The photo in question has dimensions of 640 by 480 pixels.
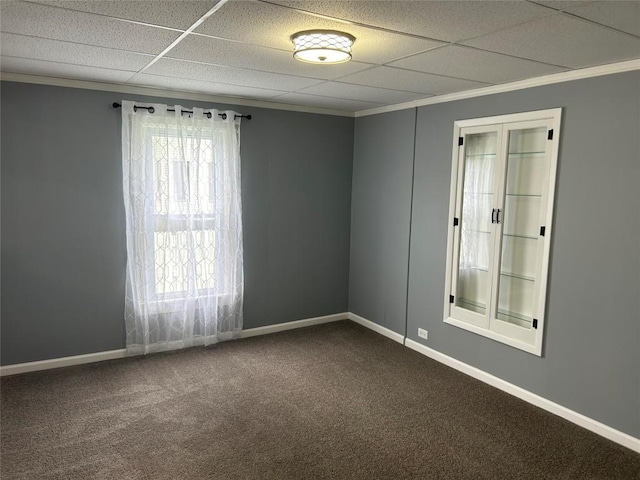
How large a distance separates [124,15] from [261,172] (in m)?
2.61

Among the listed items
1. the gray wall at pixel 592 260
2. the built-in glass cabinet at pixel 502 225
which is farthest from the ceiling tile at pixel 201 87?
the gray wall at pixel 592 260

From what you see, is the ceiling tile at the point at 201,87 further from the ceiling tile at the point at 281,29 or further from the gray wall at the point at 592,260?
the gray wall at the point at 592,260

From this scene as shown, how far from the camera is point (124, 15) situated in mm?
2150

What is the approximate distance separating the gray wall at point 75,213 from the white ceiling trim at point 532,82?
1.32 metres

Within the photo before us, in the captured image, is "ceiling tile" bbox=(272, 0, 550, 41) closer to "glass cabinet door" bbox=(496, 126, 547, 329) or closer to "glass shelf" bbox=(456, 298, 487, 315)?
"glass cabinet door" bbox=(496, 126, 547, 329)

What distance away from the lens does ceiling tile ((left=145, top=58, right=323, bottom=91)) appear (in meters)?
3.16

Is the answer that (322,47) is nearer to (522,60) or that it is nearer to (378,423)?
(522,60)

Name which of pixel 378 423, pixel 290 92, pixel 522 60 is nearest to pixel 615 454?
pixel 378 423

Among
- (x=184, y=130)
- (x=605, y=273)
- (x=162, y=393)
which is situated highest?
(x=184, y=130)

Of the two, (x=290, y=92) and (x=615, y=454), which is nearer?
(x=615, y=454)

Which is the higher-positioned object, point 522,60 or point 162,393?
point 522,60

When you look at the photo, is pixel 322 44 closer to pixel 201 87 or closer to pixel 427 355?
pixel 201 87

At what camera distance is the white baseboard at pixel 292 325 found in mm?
4847

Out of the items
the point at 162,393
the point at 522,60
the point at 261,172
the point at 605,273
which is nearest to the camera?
the point at 522,60
